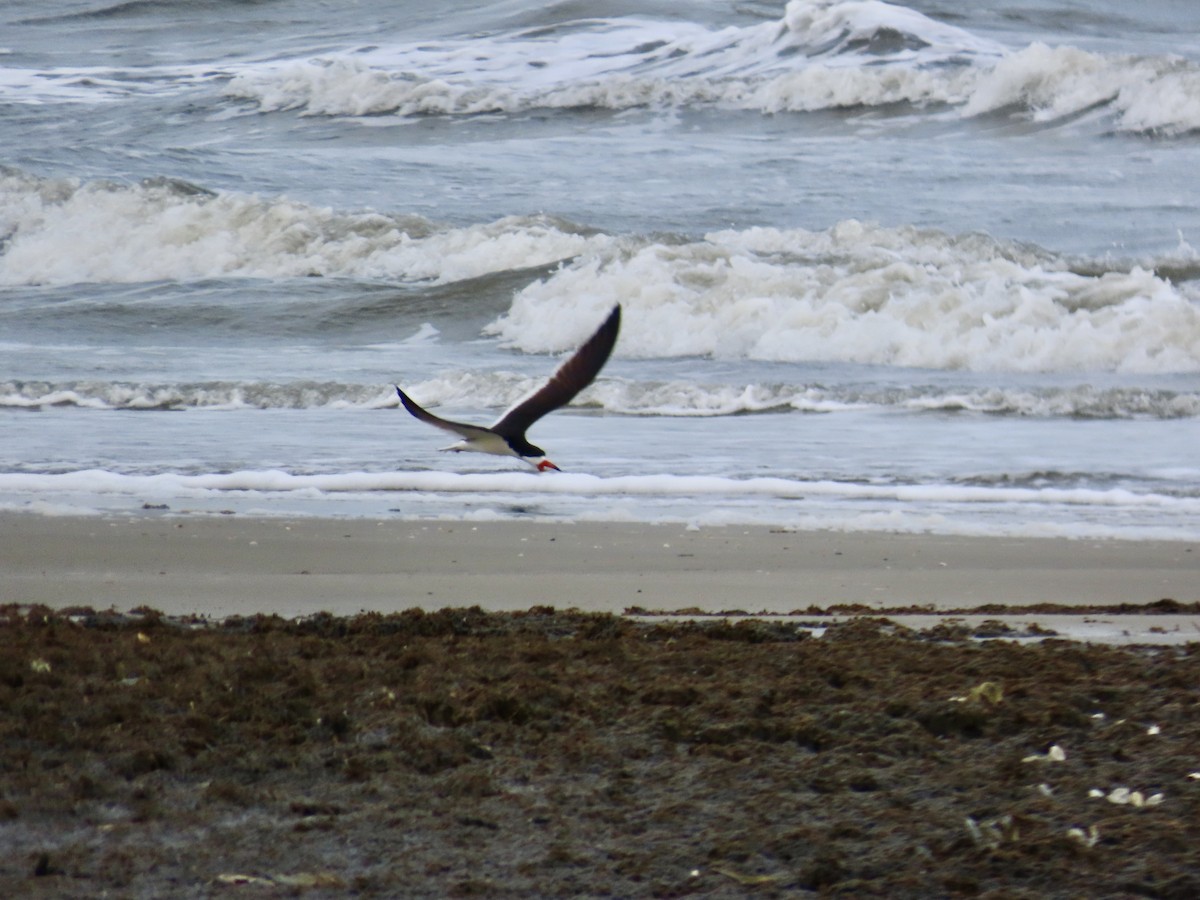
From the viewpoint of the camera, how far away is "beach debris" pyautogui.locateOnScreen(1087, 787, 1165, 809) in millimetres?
2365

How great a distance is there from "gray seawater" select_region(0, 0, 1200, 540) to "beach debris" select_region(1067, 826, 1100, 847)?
11.7ft

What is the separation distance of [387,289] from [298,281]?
1299 mm

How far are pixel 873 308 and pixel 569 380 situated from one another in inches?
289

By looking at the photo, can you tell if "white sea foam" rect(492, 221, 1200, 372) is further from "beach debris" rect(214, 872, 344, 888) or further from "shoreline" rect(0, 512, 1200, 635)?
"beach debris" rect(214, 872, 344, 888)

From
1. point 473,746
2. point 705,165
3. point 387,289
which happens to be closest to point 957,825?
point 473,746

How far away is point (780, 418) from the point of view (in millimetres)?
8844

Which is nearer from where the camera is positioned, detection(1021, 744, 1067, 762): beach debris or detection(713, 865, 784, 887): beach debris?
detection(713, 865, 784, 887): beach debris

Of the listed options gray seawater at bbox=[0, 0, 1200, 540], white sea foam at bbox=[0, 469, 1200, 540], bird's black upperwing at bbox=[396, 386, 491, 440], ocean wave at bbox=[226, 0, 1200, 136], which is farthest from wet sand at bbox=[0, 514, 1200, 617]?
ocean wave at bbox=[226, 0, 1200, 136]

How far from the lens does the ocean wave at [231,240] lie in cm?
1533

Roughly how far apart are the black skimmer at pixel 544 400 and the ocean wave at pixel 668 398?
4.08 meters

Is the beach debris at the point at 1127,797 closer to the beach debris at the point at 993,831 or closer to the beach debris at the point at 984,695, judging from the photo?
the beach debris at the point at 993,831

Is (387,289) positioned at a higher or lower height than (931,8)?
lower

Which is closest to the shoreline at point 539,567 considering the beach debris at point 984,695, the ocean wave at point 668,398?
the beach debris at point 984,695

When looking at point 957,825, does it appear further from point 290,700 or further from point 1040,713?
point 290,700
